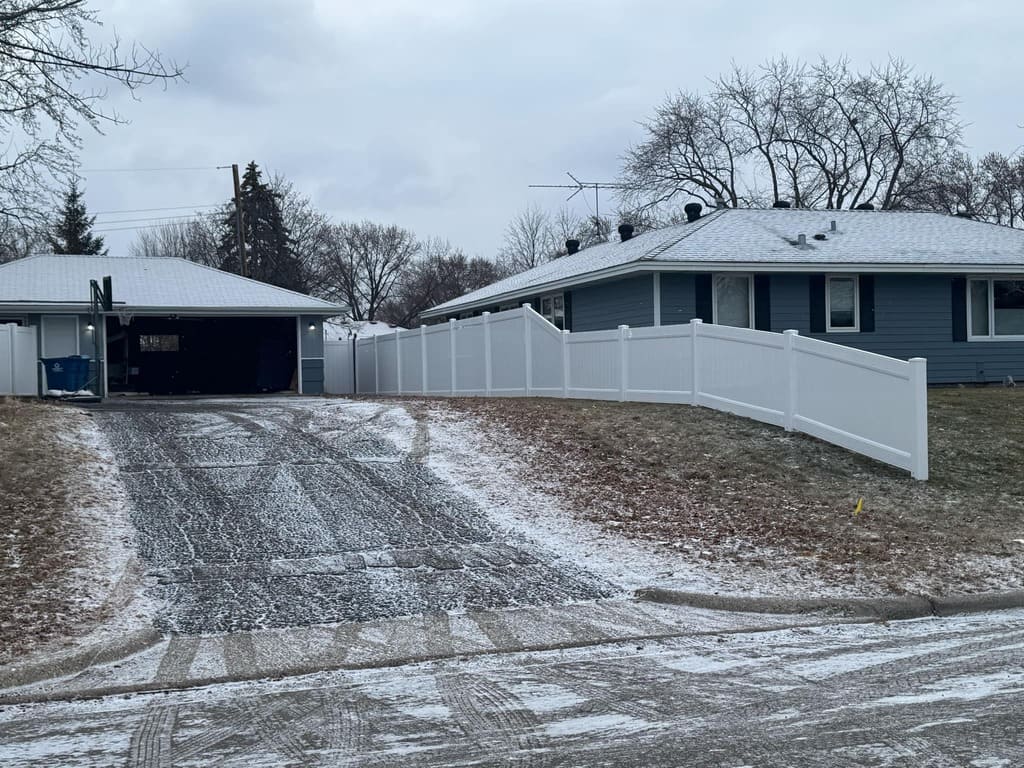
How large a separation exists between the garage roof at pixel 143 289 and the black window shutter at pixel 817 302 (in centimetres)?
1310

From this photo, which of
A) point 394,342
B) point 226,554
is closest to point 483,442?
point 226,554

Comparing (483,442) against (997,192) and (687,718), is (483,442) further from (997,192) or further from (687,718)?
(997,192)

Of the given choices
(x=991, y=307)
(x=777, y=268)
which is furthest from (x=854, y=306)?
(x=991, y=307)

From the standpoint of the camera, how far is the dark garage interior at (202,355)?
31750 mm

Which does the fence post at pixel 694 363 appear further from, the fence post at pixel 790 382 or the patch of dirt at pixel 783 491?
the fence post at pixel 790 382

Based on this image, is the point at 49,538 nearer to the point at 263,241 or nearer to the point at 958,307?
the point at 958,307

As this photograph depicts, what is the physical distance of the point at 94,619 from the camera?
6984mm

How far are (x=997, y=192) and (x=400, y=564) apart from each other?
43652 millimetres

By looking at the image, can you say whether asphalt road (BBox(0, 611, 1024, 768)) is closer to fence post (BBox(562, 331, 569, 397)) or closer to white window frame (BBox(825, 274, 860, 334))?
fence post (BBox(562, 331, 569, 397))

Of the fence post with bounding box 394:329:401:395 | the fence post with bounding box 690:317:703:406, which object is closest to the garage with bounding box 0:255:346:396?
the fence post with bounding box 394:329:401:395

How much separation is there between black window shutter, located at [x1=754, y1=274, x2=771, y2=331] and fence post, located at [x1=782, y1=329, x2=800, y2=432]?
8.31 meters

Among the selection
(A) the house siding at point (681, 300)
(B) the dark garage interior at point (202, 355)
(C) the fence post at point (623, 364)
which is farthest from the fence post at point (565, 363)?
(B) the dark garage interior at point (202, 355)

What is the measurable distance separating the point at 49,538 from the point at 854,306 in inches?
702

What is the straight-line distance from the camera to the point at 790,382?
42.9ft
